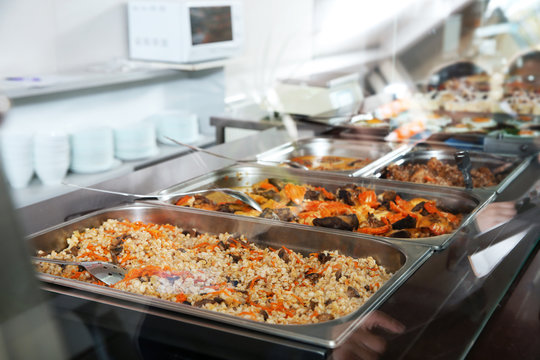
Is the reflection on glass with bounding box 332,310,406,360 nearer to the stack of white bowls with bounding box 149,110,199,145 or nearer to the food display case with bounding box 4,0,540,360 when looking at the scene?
the food display case with bounding box 4,0,540,360

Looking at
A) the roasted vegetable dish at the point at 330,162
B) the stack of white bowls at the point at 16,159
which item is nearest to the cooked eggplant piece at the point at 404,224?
the roasted vegetable dish at the point at 330,162

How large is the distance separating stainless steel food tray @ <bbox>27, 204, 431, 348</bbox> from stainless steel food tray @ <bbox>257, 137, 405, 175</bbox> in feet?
1.77

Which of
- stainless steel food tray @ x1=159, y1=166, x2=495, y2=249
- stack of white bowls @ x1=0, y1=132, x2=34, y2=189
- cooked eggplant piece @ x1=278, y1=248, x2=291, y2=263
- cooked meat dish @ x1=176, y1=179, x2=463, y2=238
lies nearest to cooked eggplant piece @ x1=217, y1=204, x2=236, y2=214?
cooked meat dish @ x1=176, y1=179, x2=463, y2=238

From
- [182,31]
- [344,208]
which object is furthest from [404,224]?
[182,31]

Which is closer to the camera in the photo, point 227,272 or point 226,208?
point 227,272

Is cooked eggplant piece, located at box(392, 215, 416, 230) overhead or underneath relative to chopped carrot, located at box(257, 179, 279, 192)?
underneath

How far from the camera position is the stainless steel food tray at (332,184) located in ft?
4.01

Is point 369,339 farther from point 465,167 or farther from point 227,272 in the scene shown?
point 465,167

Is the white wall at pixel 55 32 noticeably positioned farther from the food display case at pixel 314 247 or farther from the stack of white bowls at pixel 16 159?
the food display case at pixel 314 247

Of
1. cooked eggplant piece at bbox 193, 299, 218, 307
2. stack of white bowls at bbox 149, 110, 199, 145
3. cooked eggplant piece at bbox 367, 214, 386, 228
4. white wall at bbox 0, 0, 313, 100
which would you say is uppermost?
white wall at bbox 0, 0, 313, 100

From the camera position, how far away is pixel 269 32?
212 cm

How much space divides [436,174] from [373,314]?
837 mm

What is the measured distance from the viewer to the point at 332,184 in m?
1.36

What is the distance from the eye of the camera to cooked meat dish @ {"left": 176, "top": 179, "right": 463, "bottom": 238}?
3.45 ft
